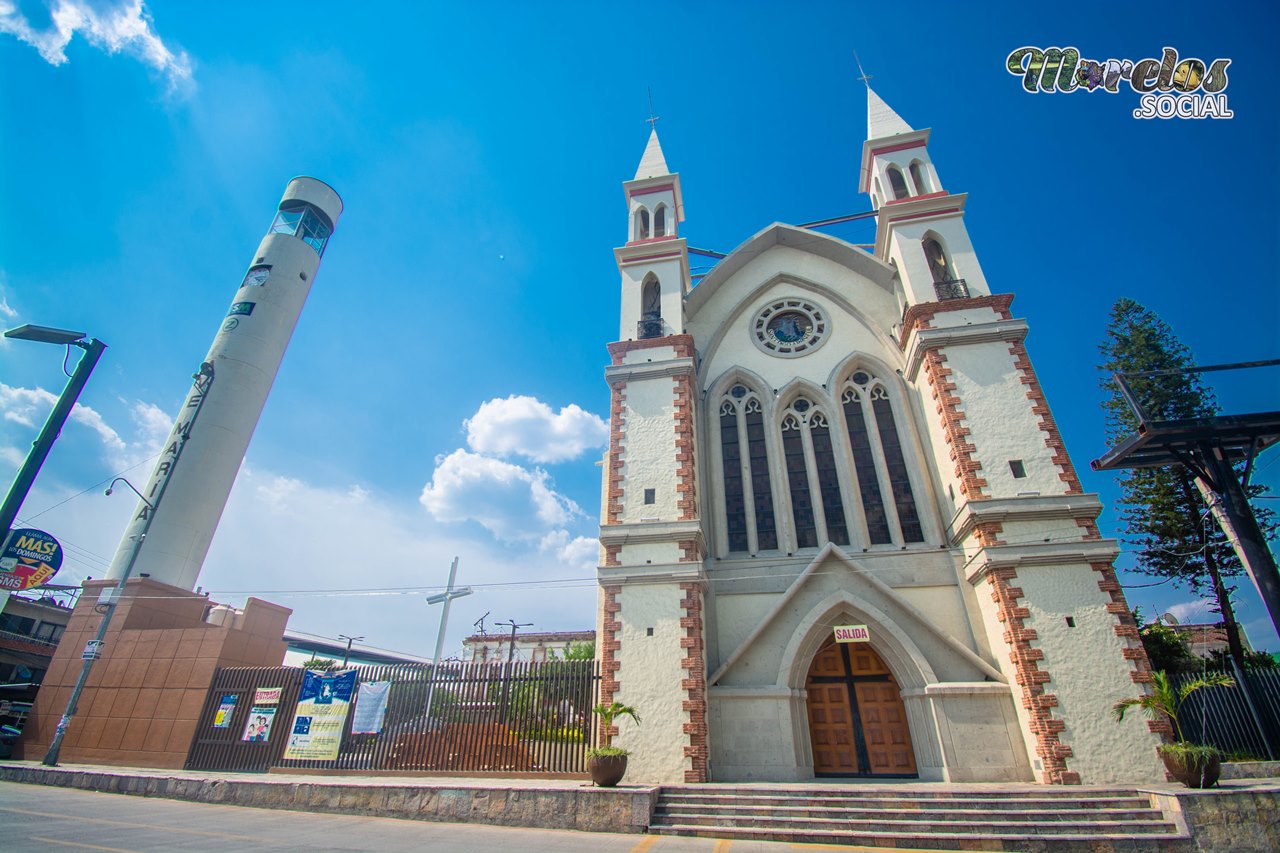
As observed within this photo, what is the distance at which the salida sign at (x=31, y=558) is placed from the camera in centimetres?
1305

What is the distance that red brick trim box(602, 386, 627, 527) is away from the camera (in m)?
14.9

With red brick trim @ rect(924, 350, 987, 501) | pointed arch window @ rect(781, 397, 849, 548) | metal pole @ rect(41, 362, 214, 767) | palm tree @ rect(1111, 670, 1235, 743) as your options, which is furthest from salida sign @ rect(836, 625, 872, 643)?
metal pole @ rect(41, 362, 214, 767)

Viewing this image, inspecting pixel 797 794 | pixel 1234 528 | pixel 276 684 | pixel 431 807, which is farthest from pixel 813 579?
pixel 276 684

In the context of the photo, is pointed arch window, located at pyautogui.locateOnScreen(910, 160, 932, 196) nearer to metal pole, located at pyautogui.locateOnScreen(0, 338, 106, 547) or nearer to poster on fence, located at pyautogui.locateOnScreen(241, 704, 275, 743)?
metal pole, located at pyautogui.locateOnScreen(0, 338, 106, 547)

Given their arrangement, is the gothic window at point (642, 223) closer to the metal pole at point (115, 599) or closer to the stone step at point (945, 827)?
the stone step at point (945, 827)

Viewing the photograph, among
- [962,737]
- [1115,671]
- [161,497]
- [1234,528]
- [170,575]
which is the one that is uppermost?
[161,497]

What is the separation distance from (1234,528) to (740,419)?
10913mm

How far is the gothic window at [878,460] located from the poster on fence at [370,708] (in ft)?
44.7

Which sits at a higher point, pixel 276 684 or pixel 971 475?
pixel 971 475

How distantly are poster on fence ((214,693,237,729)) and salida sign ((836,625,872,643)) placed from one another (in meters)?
16.4

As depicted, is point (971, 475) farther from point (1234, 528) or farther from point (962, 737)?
point (962, 737)

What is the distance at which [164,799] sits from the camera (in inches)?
455

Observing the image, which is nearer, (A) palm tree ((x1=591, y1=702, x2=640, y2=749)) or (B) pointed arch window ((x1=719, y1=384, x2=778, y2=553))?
(A) palm tree ((x1=591, y1=702, x2=640, y2=749))

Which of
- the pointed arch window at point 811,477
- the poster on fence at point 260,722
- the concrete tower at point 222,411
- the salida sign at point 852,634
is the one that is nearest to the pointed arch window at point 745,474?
the pointed arch window at point 811,477
